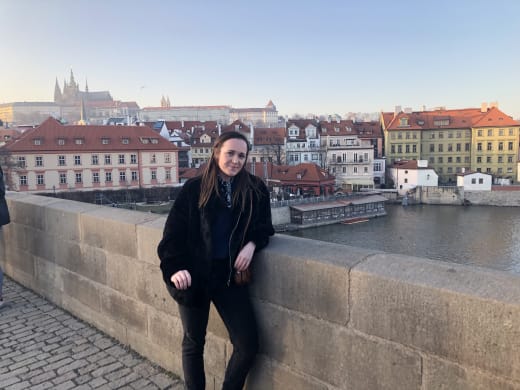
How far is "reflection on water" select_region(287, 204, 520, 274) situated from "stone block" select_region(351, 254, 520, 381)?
93.5ft

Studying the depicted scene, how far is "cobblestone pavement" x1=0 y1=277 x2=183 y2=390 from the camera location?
2947mm

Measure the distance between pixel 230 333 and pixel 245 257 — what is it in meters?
0.40

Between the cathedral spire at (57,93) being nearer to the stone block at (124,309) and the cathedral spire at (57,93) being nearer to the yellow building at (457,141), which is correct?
the yellow building at (457,141)

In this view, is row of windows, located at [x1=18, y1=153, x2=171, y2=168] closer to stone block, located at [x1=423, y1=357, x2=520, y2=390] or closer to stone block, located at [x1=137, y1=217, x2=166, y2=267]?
stone block, located at [x1=137, y1=217, x2=166, y2=267]

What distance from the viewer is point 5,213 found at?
453cm

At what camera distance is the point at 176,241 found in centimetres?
225

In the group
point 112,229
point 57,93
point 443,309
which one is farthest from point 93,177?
point 57,93

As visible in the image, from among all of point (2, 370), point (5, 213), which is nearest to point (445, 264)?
point (2, 370)

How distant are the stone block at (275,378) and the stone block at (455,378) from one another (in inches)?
22.6

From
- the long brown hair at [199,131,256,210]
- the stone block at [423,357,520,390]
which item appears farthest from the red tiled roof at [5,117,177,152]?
the stone block at [423,357,520,390]

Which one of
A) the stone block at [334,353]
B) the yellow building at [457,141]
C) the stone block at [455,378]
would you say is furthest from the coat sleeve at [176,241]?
the yellow building at [457,141]

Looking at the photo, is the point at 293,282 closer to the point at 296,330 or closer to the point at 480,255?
the point at 296,330

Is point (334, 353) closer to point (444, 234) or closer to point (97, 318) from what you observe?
point (97, 318)

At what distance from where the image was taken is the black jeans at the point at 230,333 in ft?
7.57
